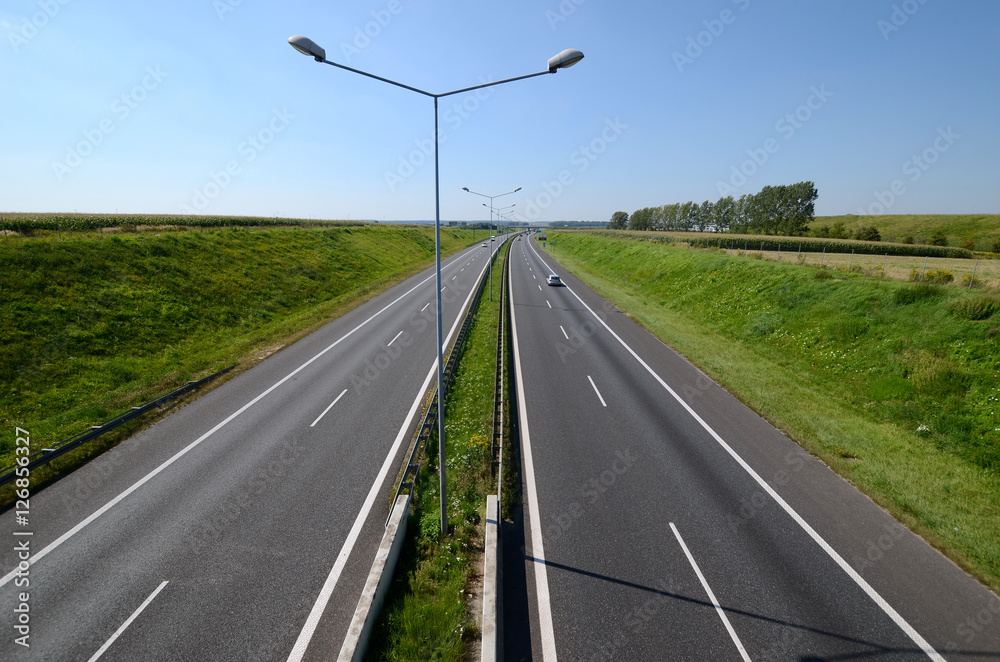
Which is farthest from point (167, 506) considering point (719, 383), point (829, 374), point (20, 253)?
point (829, 374)

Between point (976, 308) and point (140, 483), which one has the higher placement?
point (976, 308)

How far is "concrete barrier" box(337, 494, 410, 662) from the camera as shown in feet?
20.4

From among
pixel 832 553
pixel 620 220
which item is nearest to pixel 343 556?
pixel 832 553

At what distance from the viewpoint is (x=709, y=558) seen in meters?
8.49

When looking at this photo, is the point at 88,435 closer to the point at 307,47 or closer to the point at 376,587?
the point at 376,587

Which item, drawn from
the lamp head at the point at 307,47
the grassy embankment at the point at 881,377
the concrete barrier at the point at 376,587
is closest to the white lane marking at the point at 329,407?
the concrete barrier at the point at 376,587

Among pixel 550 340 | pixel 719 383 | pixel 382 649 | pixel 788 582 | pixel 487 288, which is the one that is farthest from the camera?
pixel 487 288

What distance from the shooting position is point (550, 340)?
23734 mm

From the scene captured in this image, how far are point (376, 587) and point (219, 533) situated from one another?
4.57m

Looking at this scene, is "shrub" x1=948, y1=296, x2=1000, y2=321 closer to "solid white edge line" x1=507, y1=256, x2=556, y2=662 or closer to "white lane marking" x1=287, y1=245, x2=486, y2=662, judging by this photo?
"solid white edge line" x1=507, y1=256, x2=556, y2=662

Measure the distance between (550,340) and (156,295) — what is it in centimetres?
2444

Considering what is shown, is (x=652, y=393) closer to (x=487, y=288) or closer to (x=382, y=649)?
(x=382, y=649)

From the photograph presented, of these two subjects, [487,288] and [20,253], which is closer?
[20,253]

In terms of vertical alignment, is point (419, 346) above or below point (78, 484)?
above
